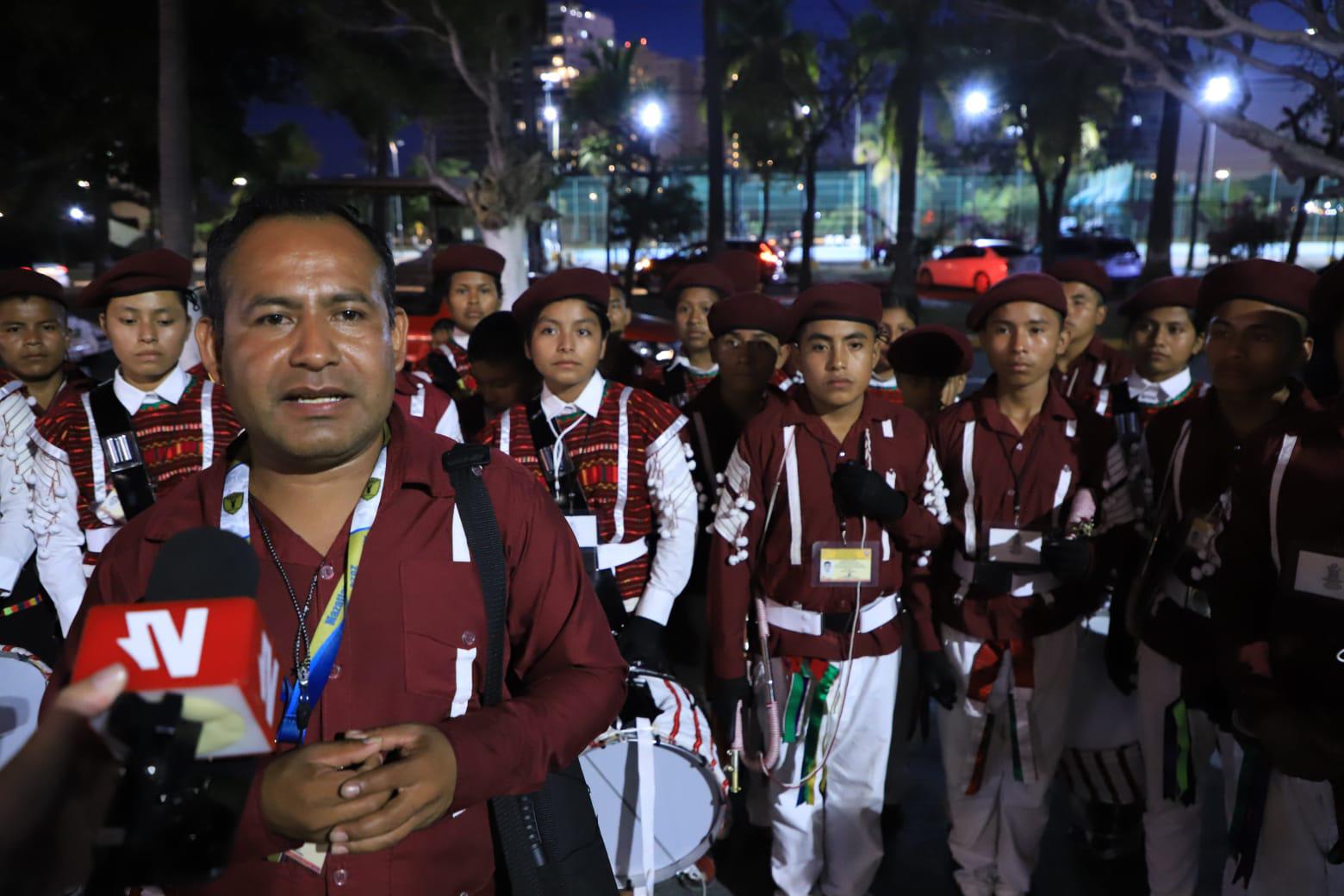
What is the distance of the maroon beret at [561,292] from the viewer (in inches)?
145

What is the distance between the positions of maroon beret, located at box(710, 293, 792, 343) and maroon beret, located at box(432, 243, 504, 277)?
1746 millimetres

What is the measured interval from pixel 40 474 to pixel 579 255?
171 feet

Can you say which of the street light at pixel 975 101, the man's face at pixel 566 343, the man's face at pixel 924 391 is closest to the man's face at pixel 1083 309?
the man's face at pixel 924 391

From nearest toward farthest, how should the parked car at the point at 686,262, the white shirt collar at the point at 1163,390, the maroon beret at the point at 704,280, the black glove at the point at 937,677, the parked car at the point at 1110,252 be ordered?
the black glove at the point at 937,677 → the white shirt collar at the point at 1163,390 → the maroon beret at the point at 704,280 → the parked car at the point at 1110,252 → the parked car at the point at 686,262

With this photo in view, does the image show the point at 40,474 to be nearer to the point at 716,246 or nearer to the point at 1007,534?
the point at 1007,534

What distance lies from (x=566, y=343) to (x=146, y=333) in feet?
5.26

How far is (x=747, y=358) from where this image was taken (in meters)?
4.73

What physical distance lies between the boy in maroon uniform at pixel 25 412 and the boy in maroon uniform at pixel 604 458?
181cm

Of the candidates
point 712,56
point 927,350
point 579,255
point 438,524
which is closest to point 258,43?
point 712,56

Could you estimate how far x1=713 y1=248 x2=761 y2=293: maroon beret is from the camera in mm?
7161

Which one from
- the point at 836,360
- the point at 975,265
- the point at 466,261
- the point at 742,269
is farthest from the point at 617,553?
the point at 975,265

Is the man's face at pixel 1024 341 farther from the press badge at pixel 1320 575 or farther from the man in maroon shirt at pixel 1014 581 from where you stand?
the press badge at pixel 1320 575

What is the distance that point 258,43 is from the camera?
16.5 meters

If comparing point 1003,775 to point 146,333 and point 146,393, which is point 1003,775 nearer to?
point 146,393
